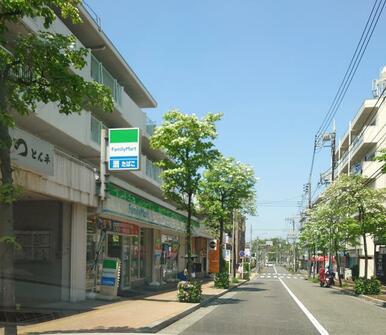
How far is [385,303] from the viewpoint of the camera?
25781 mm

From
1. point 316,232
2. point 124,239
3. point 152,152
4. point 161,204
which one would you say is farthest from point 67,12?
point 316,232

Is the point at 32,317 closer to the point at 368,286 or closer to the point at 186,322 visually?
the point at 186,322

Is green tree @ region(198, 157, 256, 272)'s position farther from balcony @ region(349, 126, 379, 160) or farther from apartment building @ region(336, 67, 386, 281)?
balcony @ region(349, 126, 379, 160)

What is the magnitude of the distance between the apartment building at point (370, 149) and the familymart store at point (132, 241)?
16.8 meters

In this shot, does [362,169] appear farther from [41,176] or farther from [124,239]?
[41,176]

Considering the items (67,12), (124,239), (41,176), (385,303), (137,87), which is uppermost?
(137,87)

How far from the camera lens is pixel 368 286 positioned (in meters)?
32.2

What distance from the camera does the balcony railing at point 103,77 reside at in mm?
28188

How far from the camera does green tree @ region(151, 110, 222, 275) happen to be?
22.9m

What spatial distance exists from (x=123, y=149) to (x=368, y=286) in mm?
17466

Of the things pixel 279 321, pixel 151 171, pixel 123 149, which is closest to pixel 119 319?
pixel 279 321

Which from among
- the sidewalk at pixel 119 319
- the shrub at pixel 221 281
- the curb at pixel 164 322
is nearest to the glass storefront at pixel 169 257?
the shrub at pixel 221 281

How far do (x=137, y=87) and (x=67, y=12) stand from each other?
2893cm

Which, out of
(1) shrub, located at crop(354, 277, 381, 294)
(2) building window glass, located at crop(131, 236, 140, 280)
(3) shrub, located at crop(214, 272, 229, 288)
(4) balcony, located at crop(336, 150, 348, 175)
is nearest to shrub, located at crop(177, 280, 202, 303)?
(2) building window glass, located at crop(131, 236, 140, 280)
